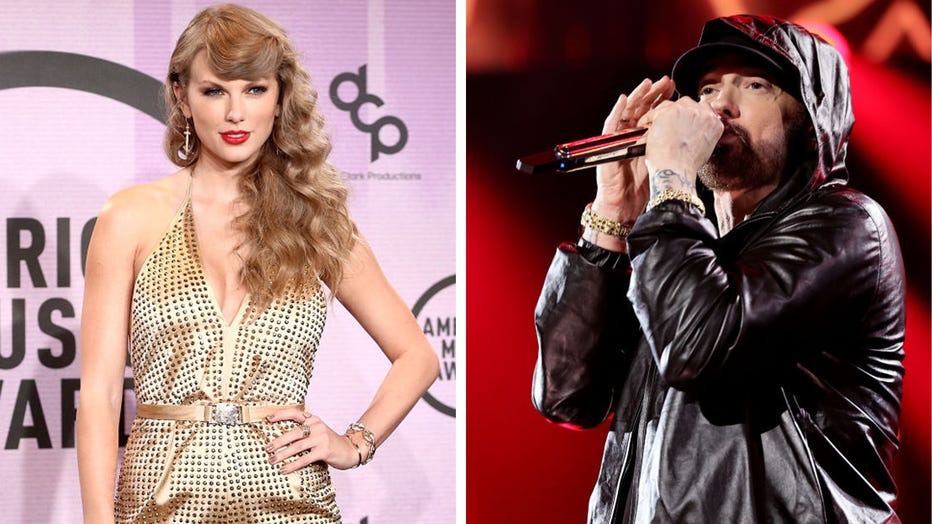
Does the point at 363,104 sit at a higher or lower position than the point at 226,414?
higher

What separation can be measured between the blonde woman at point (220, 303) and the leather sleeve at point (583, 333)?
51 centimetres

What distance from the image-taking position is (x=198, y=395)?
2.11 m

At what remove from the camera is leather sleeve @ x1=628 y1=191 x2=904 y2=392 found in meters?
1.62

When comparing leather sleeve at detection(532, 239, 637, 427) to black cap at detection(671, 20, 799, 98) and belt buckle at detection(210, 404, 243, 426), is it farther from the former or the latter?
belt buckle at detection(210, 404, 243, 426)

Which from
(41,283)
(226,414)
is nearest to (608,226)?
(226,414)

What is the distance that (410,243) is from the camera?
3252 mm

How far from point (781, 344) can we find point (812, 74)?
1.55 feet

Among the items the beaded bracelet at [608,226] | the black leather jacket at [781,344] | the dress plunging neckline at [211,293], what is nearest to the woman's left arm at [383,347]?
the dress plunging neckline at [211,293]

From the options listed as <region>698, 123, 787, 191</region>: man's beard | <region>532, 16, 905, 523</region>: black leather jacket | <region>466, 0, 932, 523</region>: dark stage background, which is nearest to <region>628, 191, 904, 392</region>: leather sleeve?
<region>532, 16, 905, 523</region>: black leather jacket

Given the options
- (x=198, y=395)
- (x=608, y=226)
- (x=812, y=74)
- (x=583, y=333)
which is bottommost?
(x=198, y=395)

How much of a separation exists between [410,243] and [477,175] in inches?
22.7

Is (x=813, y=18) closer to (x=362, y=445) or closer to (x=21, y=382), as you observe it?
(x=362, y=445)

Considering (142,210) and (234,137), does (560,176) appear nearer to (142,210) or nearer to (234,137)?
(234,137)

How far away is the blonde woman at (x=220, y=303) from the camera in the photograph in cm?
210
